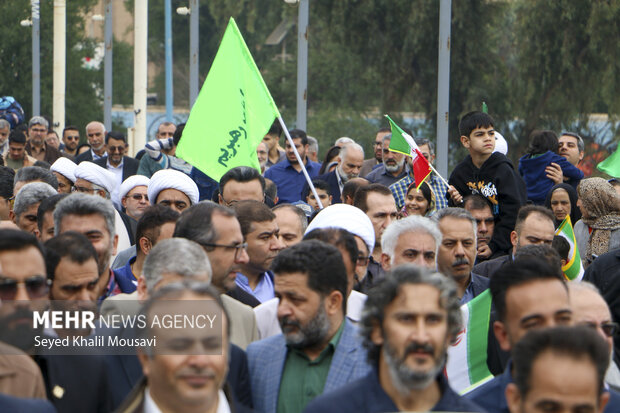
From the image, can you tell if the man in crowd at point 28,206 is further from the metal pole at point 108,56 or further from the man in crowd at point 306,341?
the metal pole at point 108,56

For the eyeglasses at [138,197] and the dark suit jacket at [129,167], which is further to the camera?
the dark suit jacket at [129,167]

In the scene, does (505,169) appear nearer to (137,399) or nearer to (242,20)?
(137,399)

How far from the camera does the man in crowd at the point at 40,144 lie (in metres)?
16.1

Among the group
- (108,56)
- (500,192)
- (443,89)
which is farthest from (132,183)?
(108,56)

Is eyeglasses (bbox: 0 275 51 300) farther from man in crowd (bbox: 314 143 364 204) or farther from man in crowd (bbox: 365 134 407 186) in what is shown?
man in crowd (bbox: 314 143 364 204)

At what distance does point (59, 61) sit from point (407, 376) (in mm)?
28466

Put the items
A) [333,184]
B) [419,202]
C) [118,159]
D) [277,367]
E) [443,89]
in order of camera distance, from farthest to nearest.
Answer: [443,89] < [118,159] < [333,184] < [419,202] < [277,367]

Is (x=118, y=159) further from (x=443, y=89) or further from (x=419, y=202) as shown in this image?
(x=443, y=89)

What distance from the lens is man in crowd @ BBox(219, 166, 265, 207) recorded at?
8875 millimetres

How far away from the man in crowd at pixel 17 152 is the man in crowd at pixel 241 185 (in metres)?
5.14

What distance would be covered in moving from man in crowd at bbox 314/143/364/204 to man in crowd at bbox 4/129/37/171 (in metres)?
3.43

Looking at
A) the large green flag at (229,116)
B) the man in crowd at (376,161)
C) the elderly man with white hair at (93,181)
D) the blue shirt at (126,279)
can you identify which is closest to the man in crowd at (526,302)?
the blue shirt at (126,279)

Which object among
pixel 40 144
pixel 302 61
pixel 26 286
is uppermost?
pixel 302 61

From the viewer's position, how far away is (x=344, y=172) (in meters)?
12.4
